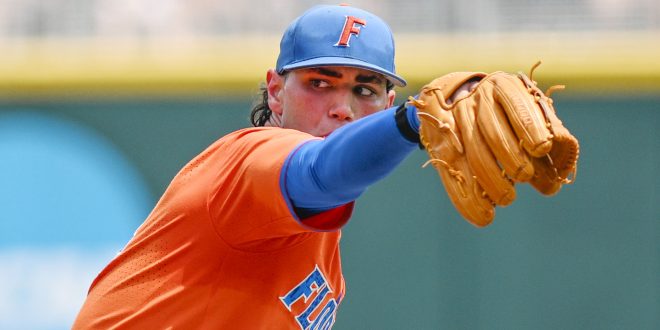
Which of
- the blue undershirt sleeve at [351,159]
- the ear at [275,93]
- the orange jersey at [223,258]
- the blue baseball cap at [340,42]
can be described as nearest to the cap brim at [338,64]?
the blue baseball cap at [340,42]

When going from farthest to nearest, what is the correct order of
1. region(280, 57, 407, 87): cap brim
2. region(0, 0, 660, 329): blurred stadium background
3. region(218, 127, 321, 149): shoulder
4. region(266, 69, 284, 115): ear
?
region(0, 0, 660, 329): blurred stadium background → region(266, 69, 284, 115): ear → region(280, 57, 407, 87): cap brim → region(218, 127, 321, 149): shoulder

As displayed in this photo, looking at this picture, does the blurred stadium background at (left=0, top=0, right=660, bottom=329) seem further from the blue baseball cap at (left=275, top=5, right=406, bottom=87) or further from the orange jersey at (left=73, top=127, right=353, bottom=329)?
the orange jersey at (left=73, top=127, right=353, bottom=329)

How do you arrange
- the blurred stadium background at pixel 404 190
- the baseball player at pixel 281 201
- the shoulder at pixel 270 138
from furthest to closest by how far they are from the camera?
the blurred stadium background at pixel 404 190 < the shoulder at pixel 270 138 < the baseball player at pixel 281 201

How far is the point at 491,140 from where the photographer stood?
→ 5.85 ft

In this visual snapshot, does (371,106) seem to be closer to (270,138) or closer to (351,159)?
(270,138)

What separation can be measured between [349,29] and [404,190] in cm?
296

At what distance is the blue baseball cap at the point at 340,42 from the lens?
2.59 metres

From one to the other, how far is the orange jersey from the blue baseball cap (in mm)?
433

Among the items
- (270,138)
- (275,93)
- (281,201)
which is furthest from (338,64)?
(281,201)

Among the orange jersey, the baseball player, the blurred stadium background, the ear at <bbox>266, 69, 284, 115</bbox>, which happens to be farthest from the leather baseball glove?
the blurred stadium background

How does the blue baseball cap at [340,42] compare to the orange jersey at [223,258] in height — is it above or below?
above

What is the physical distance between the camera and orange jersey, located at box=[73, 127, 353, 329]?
2.06 meters

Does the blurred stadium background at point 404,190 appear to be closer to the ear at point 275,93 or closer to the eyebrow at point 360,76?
the ear at point 275,93

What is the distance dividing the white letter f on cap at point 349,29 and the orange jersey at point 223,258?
1.55 feet
